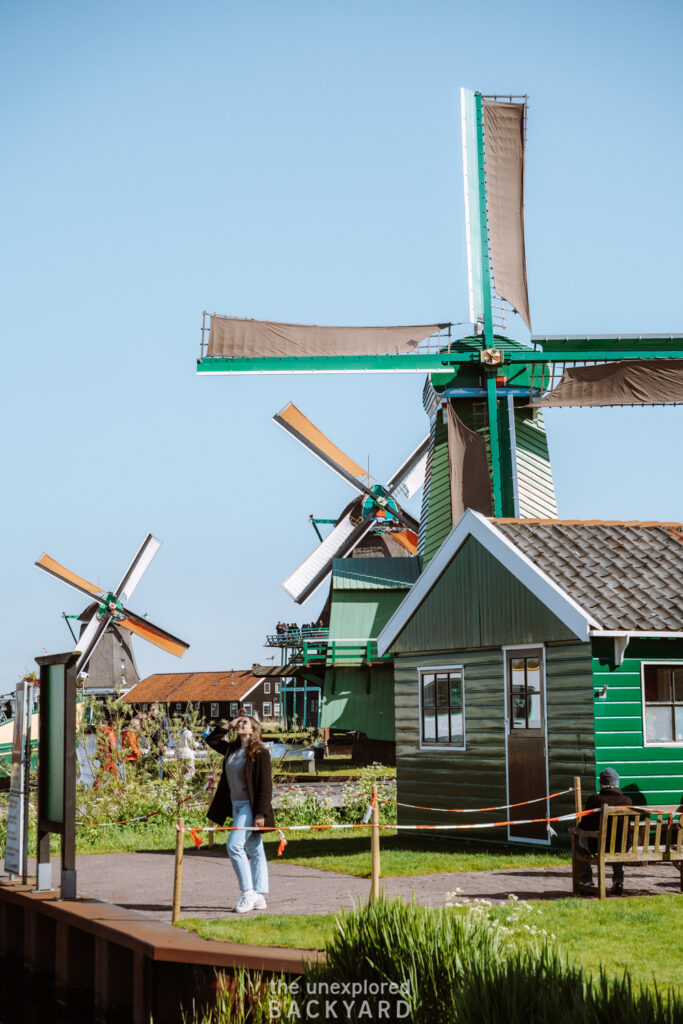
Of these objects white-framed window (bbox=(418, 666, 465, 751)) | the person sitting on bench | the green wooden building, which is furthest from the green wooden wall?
the person sitting on bench

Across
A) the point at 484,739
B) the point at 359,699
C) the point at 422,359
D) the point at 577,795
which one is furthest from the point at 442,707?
the point at 359,699

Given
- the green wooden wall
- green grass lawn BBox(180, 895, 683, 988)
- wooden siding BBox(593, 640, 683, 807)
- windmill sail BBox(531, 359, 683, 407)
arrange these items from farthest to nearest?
1. the green wooden wall
2. windmill sail BBox(531, 359, 683, 407)
3. wooden siding BBox(593, 640, 683, 807)
4. green grass lawn BBox(180, 895, 683, 988)

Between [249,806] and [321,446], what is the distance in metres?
30.1

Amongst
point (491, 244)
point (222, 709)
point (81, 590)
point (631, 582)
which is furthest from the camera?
point (222, 709)

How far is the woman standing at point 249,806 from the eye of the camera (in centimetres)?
1030

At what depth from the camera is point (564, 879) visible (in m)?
12.4

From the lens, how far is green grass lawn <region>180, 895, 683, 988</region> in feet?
26.9

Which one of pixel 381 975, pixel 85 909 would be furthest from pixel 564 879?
pixel 381 975

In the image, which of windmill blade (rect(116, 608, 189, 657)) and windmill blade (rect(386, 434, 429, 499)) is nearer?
windmill blade (rect(386, 434, 429, 499))

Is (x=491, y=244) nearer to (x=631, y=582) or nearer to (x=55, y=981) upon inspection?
(x=631, y=582)

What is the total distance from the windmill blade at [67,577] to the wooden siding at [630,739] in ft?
145

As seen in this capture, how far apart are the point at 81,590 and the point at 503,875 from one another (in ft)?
152

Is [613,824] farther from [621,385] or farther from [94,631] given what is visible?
[94,631]

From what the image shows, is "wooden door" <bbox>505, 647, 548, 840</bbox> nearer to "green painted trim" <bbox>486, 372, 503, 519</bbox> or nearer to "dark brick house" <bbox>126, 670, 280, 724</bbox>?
"green painted trim" <bbox>486, 372, 503, 519</bbox>
